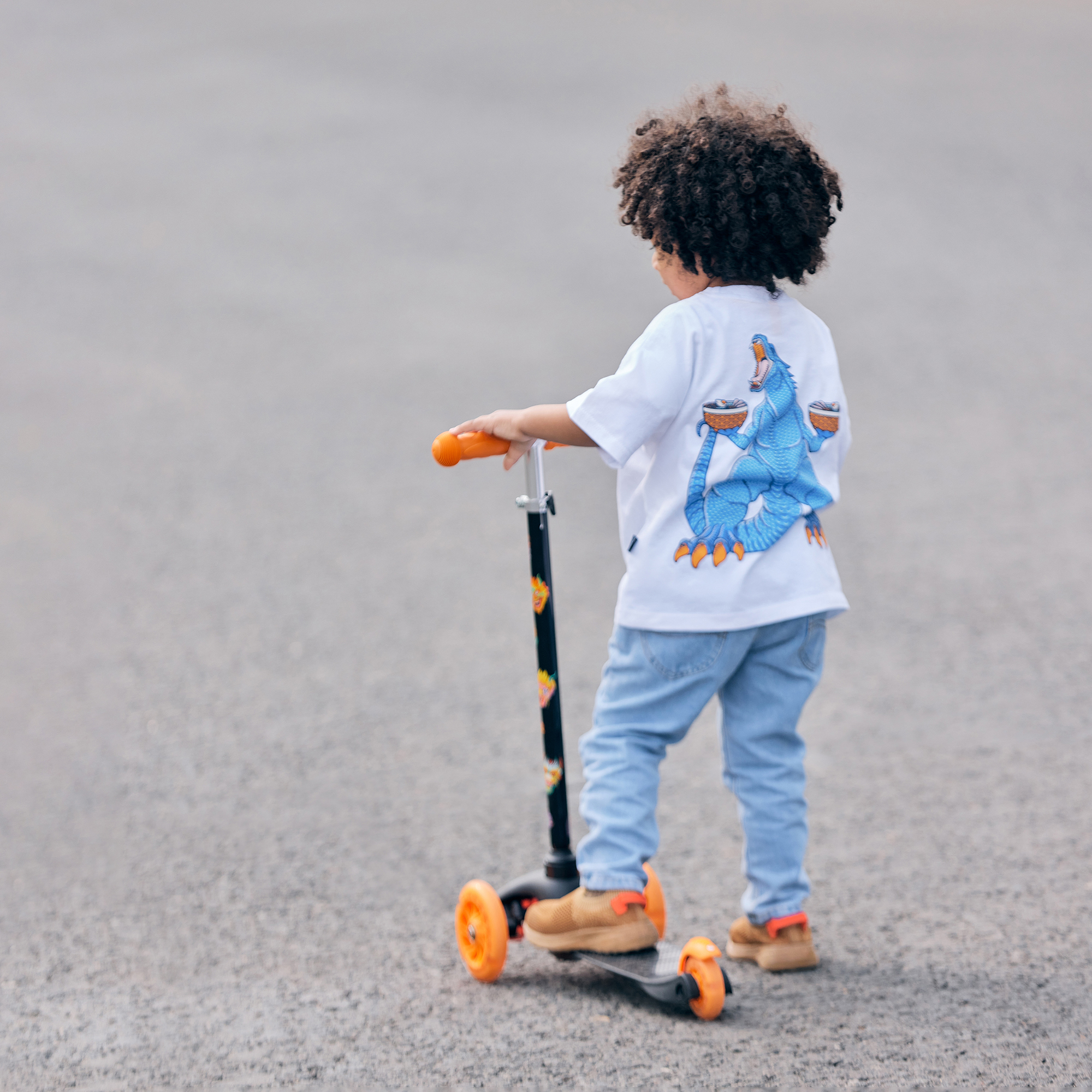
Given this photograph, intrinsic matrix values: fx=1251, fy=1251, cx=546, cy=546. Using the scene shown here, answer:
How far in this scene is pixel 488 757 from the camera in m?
3.62

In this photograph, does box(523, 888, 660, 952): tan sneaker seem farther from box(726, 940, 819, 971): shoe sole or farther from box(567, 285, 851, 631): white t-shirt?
box(567, 285, 851, 631): white t-shirt

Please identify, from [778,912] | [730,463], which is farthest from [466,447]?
[778,912]

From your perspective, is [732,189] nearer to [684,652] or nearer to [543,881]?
[684,652]

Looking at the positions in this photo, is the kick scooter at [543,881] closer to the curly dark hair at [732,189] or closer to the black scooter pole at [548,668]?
the black scooter pole at [548,668]

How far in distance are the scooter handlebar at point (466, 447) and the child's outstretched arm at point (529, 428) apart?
13 millimetres

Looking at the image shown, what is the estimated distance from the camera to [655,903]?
2551mm

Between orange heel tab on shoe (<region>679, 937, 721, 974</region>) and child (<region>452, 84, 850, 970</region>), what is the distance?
0.09 metres

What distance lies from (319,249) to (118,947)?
254 inches

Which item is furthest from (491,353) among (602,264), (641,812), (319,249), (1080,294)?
(641,812)

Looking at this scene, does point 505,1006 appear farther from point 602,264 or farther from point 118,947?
point 602,264

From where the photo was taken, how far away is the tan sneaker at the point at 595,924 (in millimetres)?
2340

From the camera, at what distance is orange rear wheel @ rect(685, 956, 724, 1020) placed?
2229mm

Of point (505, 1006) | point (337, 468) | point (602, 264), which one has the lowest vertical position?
point (505, 1006)

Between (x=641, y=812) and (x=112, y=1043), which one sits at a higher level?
(x=641, y=812)
